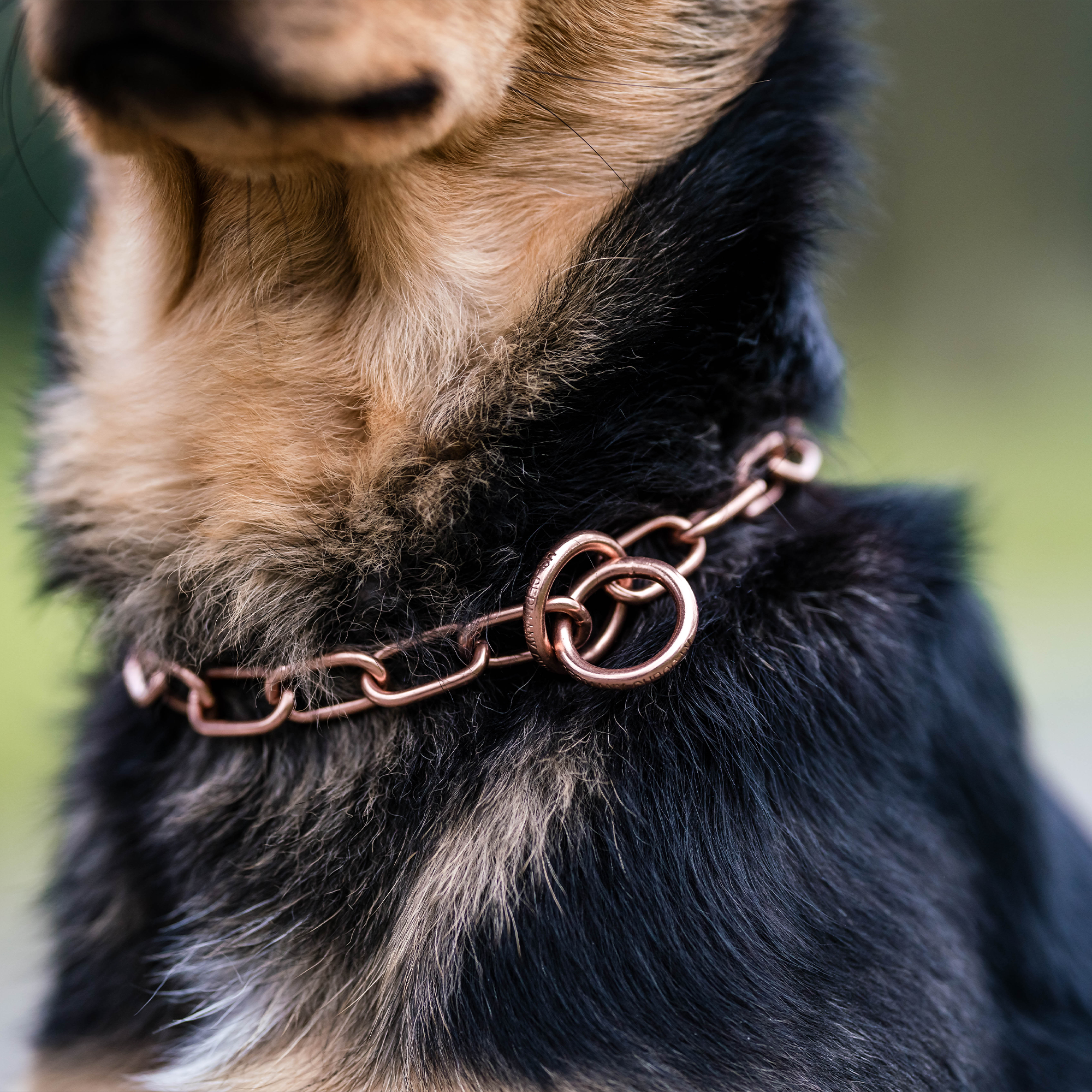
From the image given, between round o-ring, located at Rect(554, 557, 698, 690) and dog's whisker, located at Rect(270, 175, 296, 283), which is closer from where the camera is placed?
round o-ring, located at Rect(554, 557, 698, 690)

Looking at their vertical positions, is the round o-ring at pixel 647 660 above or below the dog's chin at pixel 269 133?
below

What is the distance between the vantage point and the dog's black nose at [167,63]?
39.6 inches

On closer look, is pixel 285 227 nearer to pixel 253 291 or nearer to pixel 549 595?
pixel 253 291

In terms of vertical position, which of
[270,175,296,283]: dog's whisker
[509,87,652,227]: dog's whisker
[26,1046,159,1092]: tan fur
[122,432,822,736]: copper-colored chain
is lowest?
[26,1046,159,1092]: tan fur

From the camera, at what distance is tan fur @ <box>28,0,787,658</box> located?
139 cm

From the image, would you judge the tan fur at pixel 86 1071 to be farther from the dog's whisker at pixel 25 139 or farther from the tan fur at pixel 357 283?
the dog's whisker at pixel 25 139

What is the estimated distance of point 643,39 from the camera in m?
1.48

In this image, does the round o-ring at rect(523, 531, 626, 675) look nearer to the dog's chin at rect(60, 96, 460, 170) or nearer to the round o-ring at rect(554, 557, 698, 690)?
the round o-ring at rect(554, 557, 698, 690)

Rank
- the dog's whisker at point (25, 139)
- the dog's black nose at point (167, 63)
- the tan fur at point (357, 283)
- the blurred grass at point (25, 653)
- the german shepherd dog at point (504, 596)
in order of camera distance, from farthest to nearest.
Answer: the blurred grass at point (25, 653) → the dog's whisker at point (25, 139) → the tan fur at point (357, 283) → the german shepherd dog at point (504, 596) → the dog's black nose at point (167, 63)

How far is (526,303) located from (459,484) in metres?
0.28

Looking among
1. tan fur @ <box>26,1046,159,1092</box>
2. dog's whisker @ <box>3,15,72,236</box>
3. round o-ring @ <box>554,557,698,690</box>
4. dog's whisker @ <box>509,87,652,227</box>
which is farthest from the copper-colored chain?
dog's whisker @ <box>3,15,72,236</box>

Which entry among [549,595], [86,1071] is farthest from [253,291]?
[86,1071]

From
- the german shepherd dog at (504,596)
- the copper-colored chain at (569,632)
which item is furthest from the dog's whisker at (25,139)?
the copper-colored chain at (569,632)

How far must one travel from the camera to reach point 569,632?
1.21m
